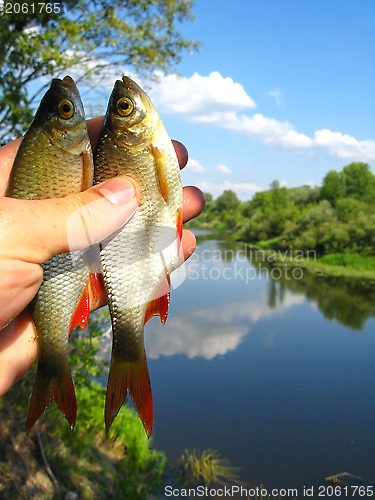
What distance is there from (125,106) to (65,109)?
0.76 feet

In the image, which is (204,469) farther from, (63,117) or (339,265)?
(339,265)

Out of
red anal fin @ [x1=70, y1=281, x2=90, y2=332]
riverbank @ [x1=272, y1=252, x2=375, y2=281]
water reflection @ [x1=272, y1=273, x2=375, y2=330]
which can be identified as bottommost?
water reflection @ [x1=272, y1=273, x2=375, y2=330]

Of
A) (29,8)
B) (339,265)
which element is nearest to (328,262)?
(339,265)

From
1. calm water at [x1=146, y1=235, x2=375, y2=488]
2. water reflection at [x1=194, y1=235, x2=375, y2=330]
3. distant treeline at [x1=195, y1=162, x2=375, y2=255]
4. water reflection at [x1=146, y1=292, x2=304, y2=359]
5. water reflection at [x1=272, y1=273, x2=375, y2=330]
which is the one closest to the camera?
calm water at [x1=146, y1=235, x2=375, y2=488]

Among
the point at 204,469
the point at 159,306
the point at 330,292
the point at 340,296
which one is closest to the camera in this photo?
the point at 159,306

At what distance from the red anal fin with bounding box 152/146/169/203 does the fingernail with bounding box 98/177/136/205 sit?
4.6 inches

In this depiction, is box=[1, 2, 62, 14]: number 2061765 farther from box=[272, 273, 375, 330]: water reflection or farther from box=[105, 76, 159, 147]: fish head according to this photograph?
box=[272, 273, 375, 330]: water reflection

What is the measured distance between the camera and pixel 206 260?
108ft

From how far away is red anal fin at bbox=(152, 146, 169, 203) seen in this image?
1.87 m

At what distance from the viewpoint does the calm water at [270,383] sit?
10766 millimetres

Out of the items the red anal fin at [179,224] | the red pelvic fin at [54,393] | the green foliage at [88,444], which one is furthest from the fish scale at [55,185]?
the green foliage at [88,444]

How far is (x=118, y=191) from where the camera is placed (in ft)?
5.90

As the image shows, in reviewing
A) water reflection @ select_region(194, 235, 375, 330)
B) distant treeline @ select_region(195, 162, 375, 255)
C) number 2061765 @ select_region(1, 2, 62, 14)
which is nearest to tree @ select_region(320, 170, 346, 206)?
distant treeline @ select_region(195, 162, 375, 255)

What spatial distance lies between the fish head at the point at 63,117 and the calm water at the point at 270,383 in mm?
9640
